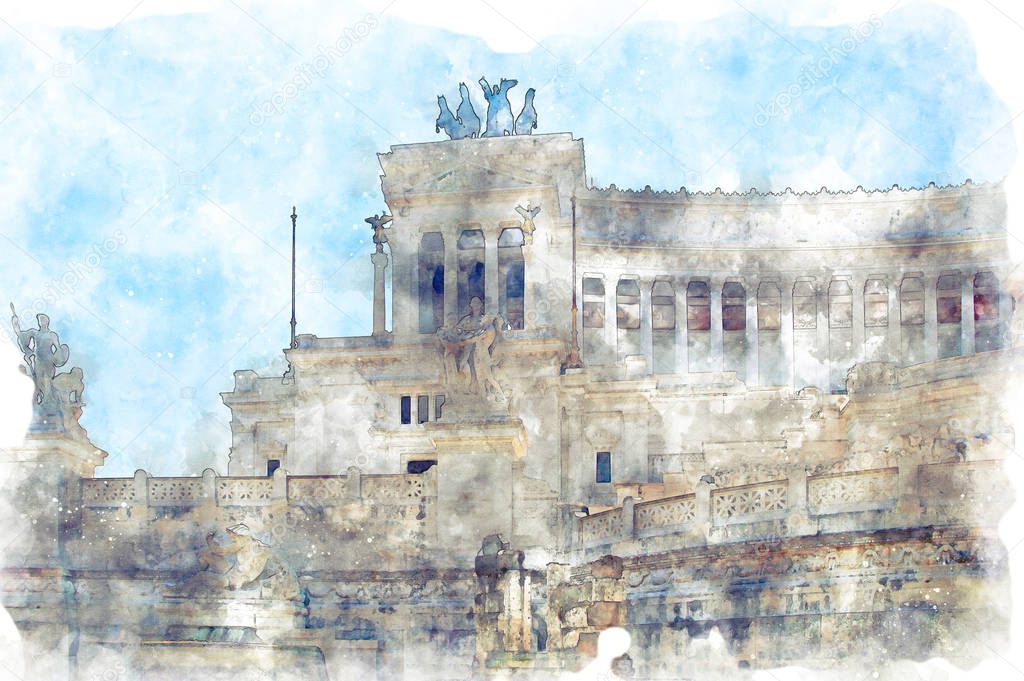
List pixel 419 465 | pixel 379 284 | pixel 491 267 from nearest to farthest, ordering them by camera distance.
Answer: pixel 419 465
pixel 379 284
pixel 491 267

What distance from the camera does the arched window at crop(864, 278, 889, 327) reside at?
216 feet

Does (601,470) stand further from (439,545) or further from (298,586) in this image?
(298,586)

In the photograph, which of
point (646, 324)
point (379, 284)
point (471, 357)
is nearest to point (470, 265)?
point (379, 284)

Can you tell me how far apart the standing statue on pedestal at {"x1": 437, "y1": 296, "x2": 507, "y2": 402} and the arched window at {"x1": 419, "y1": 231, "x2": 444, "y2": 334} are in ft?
71.5

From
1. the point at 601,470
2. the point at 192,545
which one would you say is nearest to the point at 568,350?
the point at 601,470

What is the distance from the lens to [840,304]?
66438 millimetres

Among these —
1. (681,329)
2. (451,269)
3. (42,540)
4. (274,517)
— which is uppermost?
(451,269)

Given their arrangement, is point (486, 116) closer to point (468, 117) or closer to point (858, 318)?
point (468, 117)

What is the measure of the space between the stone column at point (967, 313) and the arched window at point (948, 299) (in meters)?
0.26

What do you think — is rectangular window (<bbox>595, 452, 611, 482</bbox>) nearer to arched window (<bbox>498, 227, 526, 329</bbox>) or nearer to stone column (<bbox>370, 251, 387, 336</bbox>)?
stone column (<bbox>370, 251, 387, 336</bbox>)

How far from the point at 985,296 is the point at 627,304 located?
1322cm

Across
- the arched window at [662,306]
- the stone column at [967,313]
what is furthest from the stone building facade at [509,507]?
the arched window at [662,306]

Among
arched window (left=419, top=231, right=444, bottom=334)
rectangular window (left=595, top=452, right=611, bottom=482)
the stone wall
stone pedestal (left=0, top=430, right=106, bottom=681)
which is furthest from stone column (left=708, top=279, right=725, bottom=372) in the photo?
stone pedestal (left=0, top=430, right=106, bottom=681)

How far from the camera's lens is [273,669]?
30125mm
